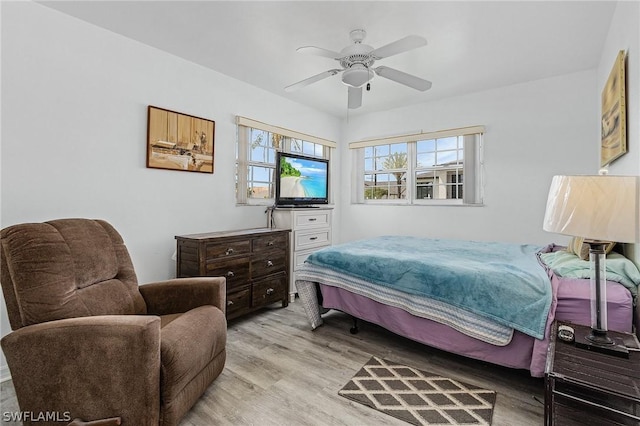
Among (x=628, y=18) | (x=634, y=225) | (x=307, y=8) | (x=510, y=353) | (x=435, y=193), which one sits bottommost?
(x=510, y=353)

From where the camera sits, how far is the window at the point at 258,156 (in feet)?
11.8

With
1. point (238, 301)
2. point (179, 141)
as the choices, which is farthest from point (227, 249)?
point (179, 141)

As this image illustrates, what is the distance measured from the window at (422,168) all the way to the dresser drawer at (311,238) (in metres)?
1.23

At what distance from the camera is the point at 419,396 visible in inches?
71.6

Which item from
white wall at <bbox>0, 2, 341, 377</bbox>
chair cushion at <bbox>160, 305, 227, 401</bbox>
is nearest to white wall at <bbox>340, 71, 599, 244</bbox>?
white wall at <bbox>0, 2, 341, 377</bbox>

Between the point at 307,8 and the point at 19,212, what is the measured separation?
2.46 meters

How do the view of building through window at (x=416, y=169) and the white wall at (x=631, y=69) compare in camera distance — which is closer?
the white wall at (x=631, y=69)

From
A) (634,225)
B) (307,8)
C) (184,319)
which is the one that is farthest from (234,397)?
(307,8)

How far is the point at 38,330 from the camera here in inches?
52.8

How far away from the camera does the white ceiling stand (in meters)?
2.15

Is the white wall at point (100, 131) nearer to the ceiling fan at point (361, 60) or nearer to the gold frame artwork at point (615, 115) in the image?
the ceiling fan at point (361, 60)

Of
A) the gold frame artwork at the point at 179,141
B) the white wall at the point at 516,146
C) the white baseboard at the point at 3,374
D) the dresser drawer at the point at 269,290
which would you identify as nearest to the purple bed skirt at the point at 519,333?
the dresser drawer at the point at 269,290

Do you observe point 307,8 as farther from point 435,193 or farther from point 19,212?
point 435,193

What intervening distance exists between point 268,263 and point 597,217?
265 cm
